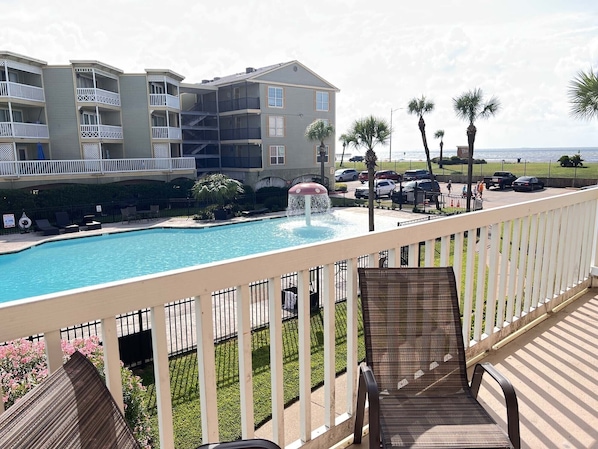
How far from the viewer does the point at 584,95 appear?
945 cm

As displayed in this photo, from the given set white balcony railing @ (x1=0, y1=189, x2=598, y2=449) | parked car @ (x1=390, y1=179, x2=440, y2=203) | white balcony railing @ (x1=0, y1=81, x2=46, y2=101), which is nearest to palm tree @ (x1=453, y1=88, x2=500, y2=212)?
parked car @ (x1=390, y1=179, x2=440, y2=203)

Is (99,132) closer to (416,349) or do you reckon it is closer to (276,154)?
(276,154)

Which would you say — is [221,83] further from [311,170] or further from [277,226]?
[277,226]

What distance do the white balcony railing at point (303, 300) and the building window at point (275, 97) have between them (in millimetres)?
30636

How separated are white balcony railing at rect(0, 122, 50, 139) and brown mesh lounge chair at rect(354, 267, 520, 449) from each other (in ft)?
91.7

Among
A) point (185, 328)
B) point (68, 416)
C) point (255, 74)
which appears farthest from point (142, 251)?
point (255, 74)

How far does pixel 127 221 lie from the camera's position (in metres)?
22.6

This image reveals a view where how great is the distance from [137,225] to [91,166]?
25.3ft

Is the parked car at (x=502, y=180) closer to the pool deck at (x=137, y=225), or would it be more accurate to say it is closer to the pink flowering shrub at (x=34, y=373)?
the pool deck at (x=137, y=225)

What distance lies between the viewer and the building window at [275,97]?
33031 mm

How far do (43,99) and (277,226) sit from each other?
16.9 m

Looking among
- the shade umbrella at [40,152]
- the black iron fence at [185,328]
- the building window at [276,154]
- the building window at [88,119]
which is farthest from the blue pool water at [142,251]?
the building window at [88,119]

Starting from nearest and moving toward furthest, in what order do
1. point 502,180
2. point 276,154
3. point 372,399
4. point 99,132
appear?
1. point 372,399
2. point 99,132
3. point 276,154
4. point 502,180

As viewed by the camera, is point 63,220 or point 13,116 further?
point 13,116
